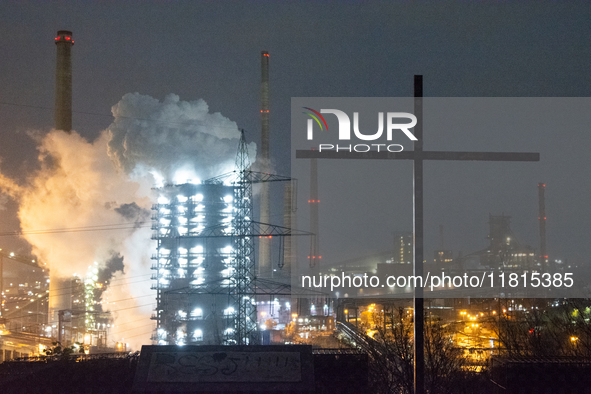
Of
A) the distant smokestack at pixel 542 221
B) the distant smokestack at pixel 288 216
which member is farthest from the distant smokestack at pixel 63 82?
the distant smokestack at pixel 542 221

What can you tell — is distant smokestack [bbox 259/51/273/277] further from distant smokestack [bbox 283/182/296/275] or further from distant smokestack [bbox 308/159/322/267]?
distant smokestack [bbox 308/159/322/267]

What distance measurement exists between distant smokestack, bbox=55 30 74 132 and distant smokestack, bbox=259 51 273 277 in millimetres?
16225

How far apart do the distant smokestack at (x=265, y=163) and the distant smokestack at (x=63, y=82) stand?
639 inches

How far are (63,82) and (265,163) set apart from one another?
17744mm

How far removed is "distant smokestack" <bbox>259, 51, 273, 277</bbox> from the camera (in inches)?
1731

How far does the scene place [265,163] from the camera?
4547 centimetres

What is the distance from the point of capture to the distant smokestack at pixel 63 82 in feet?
135

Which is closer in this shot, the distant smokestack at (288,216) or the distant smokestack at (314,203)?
the distant smokestack at (288,216)

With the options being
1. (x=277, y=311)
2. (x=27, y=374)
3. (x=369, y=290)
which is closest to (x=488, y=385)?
(x=27, y=374)

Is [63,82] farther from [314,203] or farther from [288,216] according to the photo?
[314,203]

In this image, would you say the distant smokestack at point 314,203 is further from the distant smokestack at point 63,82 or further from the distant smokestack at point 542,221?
the distant smokestack at point 542,221

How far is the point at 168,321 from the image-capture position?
120 feet

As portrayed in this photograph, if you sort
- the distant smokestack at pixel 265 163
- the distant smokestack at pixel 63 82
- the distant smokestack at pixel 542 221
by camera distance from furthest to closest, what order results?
the distant smokestack at pixel 542 221 → the distant smokestack at pixel 265 163 → the distant smokestack at pixel 63 82

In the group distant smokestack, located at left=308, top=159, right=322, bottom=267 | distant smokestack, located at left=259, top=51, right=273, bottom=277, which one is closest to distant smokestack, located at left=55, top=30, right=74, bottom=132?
distant smokestack, located at left=259, top=51, right=273, bottom=277
